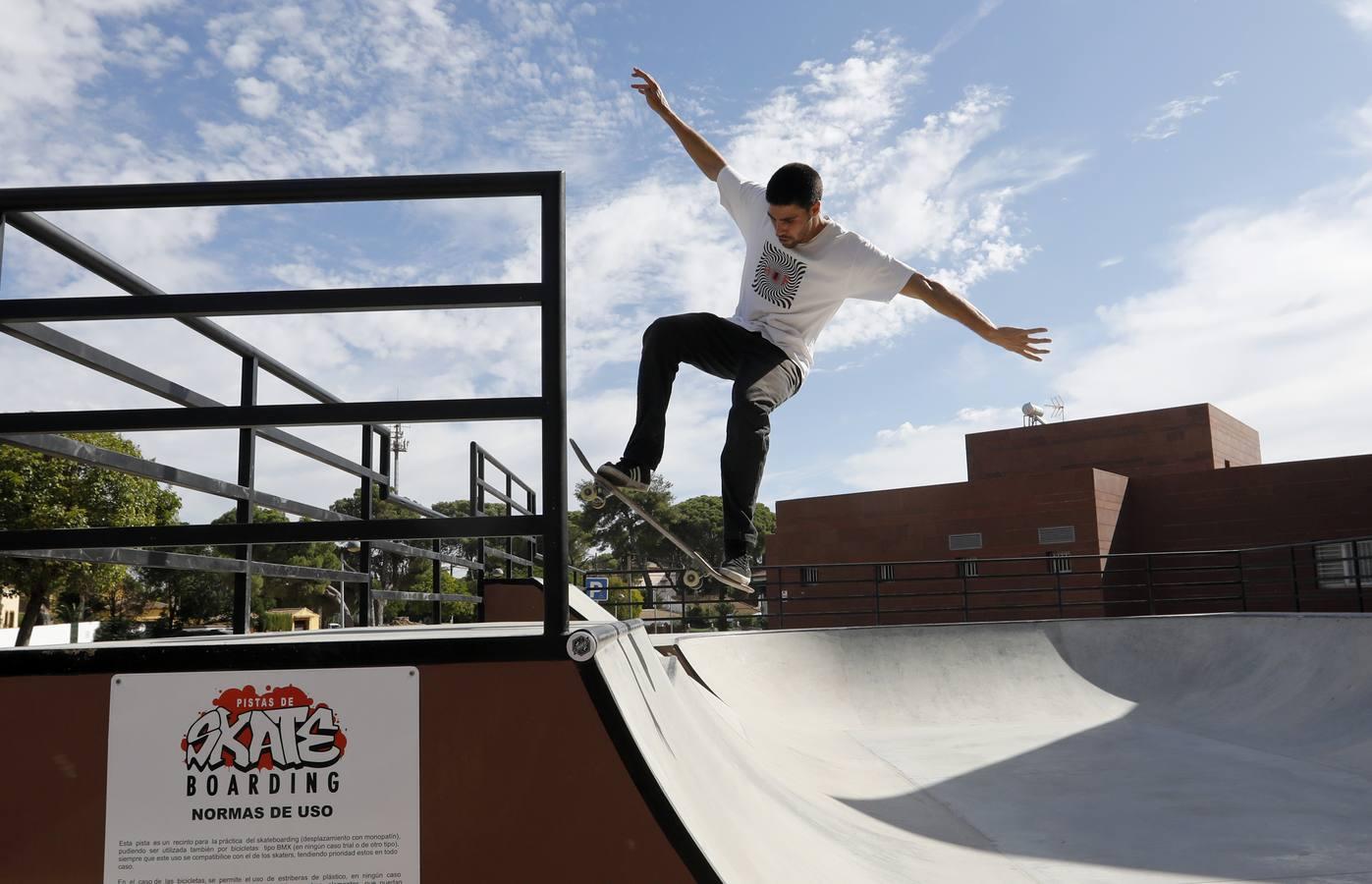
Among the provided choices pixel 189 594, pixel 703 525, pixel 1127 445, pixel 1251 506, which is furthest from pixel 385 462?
pixel 703 525

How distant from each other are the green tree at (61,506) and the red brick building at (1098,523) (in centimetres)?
2092

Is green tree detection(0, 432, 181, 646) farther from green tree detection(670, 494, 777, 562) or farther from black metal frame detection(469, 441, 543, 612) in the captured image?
green tree detection(670, 494, 777, 562)

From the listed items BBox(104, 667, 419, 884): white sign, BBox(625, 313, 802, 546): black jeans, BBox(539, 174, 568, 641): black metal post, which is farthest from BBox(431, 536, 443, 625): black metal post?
BBox(539, 174, 568, 641): black metal post

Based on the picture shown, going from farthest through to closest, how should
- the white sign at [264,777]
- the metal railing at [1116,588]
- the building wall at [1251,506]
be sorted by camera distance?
the building wall at [1251,506], the metal railing at [1116,588], the white sign at [264,777]

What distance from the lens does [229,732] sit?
1920 millimetres

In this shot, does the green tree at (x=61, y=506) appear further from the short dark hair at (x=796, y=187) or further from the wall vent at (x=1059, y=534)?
the short dark hair at (x=796, y=187)

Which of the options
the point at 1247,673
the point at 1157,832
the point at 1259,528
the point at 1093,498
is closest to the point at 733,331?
the point at 1157,832

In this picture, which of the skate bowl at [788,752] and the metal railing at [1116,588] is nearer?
the skate bowl at [788,752]

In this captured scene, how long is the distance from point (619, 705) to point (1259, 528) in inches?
1020

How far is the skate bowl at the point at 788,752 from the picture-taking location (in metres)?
1.89

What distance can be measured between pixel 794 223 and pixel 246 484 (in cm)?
242

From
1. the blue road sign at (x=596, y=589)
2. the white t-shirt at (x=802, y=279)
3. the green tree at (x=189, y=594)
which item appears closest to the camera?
the white t-shirt at (x=802, y=279)

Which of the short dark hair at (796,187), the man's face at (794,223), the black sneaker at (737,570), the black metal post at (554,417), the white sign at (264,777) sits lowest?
the white sign at (264,777)

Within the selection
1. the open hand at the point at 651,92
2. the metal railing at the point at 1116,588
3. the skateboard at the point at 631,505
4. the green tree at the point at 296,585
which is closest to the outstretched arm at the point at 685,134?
the open hand at the point at 651,92
